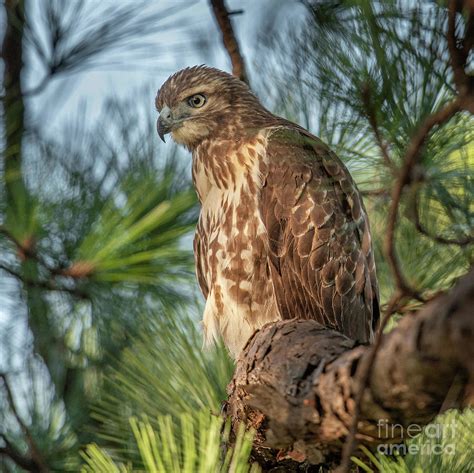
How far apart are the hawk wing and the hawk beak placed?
0.65m

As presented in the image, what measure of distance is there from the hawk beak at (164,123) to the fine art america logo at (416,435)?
217 centimetres

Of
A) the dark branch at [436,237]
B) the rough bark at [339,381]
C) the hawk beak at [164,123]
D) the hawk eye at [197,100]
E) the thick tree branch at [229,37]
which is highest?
the thick tree branch at [229,37]

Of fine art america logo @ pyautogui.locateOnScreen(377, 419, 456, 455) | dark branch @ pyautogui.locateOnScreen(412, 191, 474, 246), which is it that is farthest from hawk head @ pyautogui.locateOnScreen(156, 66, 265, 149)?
dark branch @ pyautogui.locateOnScreen(412, 191, 474, 246)

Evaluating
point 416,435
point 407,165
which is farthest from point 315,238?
point 407,165

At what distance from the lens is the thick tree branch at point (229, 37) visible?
408cm

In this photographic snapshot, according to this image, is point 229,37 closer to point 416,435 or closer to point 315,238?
point 315,238

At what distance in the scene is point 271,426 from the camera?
2.83 meters

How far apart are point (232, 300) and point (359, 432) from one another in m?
1.76

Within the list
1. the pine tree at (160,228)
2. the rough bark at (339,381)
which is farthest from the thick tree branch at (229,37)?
the rough bark at (339,381)

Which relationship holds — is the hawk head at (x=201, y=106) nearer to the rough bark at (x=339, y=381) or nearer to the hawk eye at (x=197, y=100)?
the hawk eye at (x=197, y=100)

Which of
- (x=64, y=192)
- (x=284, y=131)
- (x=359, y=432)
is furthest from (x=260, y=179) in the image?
(x=359, y=432)

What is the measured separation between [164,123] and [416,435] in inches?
99.4

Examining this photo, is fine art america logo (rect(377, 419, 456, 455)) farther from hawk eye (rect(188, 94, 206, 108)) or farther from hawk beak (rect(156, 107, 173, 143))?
hawk eye (rect(188, 94, 206, 108))

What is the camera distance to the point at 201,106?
4.89 meters
